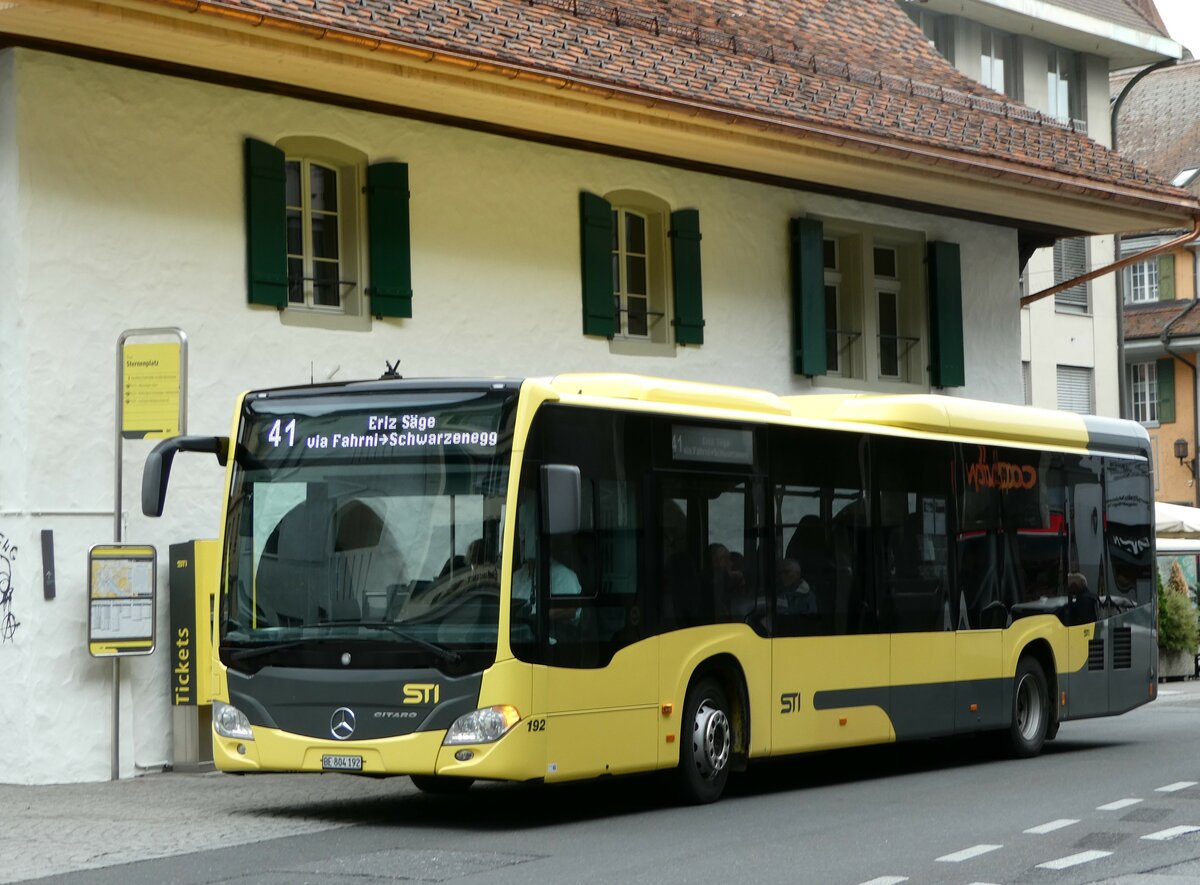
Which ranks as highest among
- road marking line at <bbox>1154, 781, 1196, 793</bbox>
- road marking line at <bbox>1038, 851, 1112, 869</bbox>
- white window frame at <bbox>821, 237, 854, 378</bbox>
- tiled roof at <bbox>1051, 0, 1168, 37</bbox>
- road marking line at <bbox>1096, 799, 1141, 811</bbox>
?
tiled roof at <bbox>1051, 0, 1168, 37</bbox>

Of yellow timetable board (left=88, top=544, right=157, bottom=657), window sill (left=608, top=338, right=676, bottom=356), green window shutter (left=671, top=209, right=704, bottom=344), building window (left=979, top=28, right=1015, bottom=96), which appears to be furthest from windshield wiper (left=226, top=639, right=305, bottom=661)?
building window (left=979, top=28, right=1015, bottom=96)

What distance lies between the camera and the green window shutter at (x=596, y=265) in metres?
19.8

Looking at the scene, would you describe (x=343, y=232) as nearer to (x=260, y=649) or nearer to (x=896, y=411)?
(x=896, y=411)

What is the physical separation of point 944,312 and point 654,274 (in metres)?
5.02

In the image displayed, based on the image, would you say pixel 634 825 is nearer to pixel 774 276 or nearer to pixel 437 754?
pixel 437 754

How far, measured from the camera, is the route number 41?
11992mm

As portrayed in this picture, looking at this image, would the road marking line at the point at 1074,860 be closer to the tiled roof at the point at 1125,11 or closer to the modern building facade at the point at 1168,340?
the tiled roof at the point at 1125,11

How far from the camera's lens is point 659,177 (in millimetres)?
20844

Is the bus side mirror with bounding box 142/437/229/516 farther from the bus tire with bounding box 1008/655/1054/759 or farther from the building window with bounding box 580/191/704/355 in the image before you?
the building window with bounding box 580/191/704/355

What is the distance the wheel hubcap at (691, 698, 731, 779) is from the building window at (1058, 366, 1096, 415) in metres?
29.2

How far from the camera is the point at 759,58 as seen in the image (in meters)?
22.5

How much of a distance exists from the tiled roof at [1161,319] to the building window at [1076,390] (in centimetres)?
971

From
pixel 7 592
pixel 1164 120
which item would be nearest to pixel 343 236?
pixel 7 592

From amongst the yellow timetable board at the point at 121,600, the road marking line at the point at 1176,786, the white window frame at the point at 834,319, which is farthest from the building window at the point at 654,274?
the road marking line at the point at 1176,786
